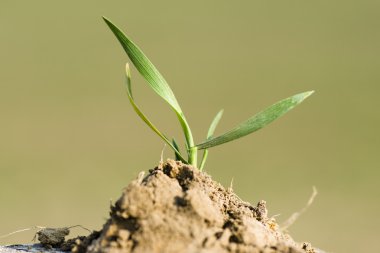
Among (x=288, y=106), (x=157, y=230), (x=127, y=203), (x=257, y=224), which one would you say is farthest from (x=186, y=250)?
(x=288, y=106)

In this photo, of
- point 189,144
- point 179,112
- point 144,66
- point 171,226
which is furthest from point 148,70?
point 171,226

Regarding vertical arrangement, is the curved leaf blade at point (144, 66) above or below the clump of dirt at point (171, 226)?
above

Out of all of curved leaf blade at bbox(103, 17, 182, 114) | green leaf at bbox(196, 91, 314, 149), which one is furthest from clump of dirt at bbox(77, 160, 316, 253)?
curved leaf blade at bbox(103, 17, 182, 114)

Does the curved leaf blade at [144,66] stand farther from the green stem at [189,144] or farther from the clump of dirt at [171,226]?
the clump of dirt at [171,226]

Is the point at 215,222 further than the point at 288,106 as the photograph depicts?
No

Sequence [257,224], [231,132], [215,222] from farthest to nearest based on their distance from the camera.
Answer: [231,132], [257,224], [215,222]

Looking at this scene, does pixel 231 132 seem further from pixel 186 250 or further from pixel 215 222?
pixel 186 250

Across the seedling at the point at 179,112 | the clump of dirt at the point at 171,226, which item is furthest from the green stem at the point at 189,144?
the clump of dirt at the point at 171,226

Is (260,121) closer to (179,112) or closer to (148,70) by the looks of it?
(179,112)
